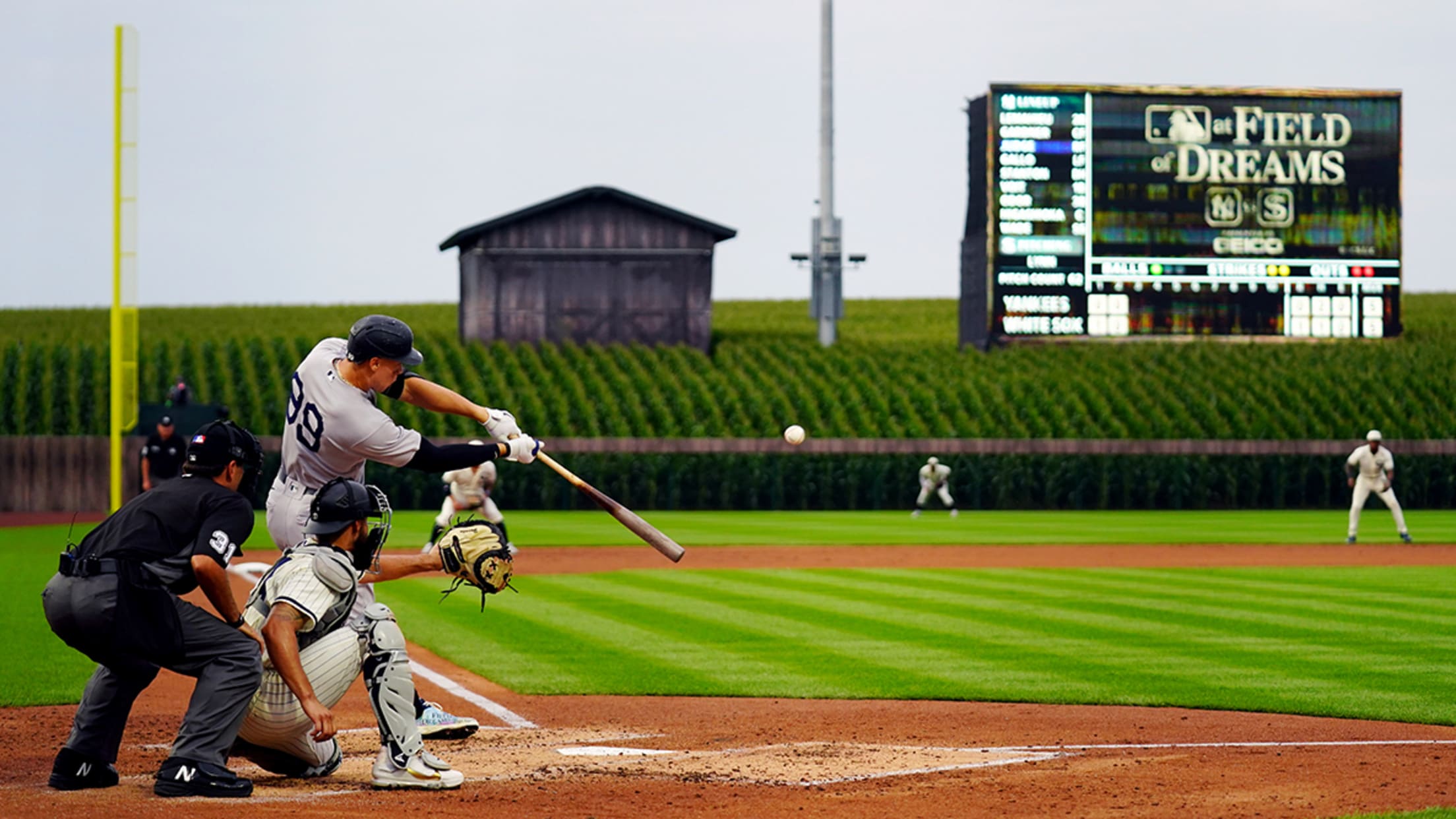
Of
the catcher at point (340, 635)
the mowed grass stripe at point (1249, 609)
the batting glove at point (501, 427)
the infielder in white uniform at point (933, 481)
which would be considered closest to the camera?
the catcher at point (340, 635)

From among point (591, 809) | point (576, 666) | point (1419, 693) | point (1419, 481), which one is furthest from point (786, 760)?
point (1419, 481)

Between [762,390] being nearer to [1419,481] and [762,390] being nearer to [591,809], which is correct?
[1419,481]

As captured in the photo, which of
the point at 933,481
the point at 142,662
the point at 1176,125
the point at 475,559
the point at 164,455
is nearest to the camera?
the point at 142,662

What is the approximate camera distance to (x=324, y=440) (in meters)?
7.70

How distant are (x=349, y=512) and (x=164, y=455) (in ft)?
71.4

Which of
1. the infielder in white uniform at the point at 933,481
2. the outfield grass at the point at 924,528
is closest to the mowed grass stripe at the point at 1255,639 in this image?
the outfield grass at the point at 924,528

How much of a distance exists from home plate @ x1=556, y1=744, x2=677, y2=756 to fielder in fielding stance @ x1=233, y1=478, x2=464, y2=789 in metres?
1.14

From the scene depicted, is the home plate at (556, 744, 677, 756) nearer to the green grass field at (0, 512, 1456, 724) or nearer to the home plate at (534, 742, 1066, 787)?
the home plate at (534, 742, 1066, 787)

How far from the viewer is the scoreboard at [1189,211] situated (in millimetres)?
41250

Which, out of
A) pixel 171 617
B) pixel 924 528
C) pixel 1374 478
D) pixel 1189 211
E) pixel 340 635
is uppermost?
pixel 1189 211

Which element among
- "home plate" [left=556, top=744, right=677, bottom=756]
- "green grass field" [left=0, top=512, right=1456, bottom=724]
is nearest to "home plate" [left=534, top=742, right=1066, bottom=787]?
"home plate" [left=556, top=744, right=677, bottom=756]

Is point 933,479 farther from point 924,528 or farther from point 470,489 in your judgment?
point 470,489

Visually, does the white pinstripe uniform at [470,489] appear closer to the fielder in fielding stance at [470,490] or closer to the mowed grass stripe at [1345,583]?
the fielder in fielding stance at [470,490]

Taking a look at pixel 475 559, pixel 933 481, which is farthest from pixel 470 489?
pixel 933 481
